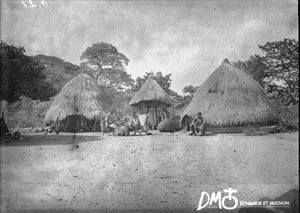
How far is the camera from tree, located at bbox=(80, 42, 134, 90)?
4281 millimetres

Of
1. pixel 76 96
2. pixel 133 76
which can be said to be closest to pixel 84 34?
pixel 133 76

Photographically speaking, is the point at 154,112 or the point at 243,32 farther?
the point at 154,112

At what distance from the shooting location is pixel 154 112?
24.7 ft

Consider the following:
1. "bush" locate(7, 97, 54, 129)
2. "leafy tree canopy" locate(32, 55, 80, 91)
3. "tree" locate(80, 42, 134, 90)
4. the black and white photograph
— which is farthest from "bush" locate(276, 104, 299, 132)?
"bush" locate(7, 97, 54, 129)

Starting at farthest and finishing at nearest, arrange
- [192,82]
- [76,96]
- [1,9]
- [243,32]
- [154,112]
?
1. [154,112]
2. [76,96]
3. [192,82]
4. [243,32]
5. [1,9]

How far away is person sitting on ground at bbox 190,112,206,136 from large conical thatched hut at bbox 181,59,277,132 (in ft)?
0.36

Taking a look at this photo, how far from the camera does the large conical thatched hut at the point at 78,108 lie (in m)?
4.66

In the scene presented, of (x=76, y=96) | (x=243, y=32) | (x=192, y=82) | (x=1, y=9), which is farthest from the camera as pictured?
(x=76, y=96)

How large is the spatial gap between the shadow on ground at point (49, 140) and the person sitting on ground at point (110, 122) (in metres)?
0.56

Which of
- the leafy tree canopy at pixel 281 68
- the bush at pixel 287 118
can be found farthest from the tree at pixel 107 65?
the bush at pixel 287 118

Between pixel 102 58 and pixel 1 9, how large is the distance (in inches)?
62.8

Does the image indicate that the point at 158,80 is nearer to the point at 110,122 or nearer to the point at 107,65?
the point at 107,65

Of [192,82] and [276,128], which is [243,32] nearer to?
[192,82]

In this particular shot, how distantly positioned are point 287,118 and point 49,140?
3853 mm
